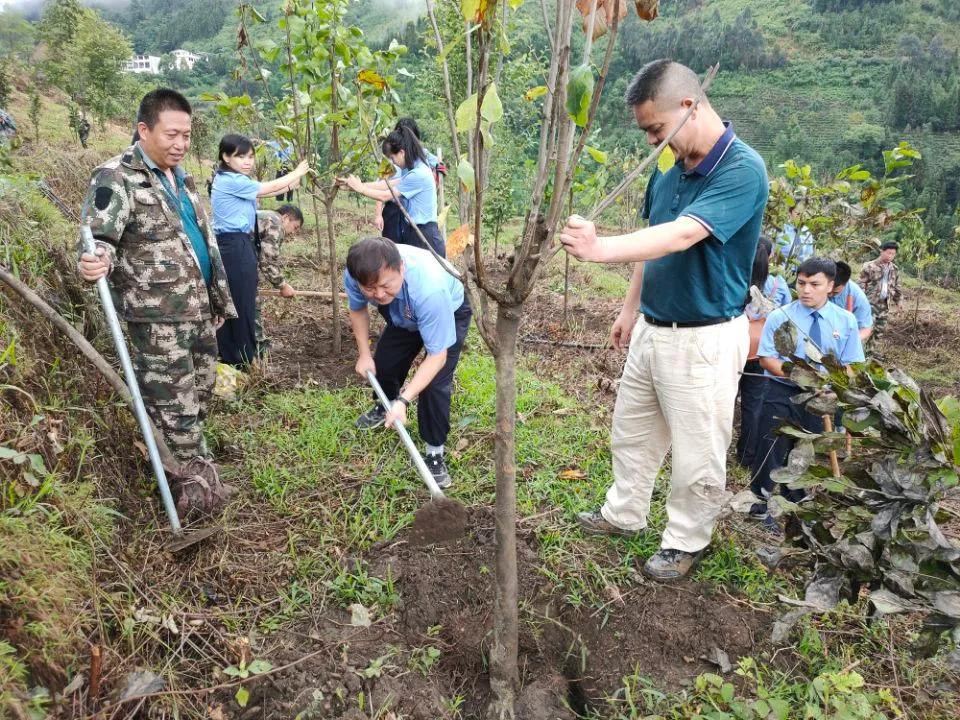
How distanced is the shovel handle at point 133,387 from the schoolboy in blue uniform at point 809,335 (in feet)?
9.81

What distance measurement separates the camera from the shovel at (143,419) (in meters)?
2.45

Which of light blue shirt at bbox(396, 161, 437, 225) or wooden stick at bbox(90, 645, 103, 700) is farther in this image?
light blue shirt at bbox(396, 161, 437, 225)

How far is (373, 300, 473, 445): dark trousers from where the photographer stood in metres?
3.26

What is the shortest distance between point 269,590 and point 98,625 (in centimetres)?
65

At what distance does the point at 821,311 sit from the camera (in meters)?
3.37

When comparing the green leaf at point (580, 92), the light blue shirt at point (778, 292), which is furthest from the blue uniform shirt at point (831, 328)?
the green leaf at point (580, 92)

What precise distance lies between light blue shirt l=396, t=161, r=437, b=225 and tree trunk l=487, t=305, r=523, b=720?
3.20 metres

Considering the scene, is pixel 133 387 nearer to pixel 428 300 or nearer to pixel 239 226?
pixel 428 300

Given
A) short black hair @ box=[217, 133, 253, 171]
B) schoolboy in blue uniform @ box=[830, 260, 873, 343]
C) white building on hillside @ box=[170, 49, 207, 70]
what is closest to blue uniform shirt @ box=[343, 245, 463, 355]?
short black hair @ box=[217, 133, 253, 171]

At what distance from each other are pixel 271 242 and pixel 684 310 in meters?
3.93

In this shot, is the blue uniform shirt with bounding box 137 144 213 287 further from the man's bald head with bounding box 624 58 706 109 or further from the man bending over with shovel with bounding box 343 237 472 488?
the man's bald head with bounding box 624 58 706 109

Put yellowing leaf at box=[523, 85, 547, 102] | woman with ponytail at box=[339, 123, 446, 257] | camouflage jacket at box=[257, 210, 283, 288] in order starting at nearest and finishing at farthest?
yellowing leaf at box=[523, 85, 547, 102] → woman with ponytail at box=[339, 123, 446, 257] → camouflage jacket at box=[257, 210, 283, 288]

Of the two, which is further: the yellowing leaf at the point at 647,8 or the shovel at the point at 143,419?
the shovel at the point at 143,419

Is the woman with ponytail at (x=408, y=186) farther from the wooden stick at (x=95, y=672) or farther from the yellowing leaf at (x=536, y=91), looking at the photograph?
the wooden stick at (x=95, y=672)
